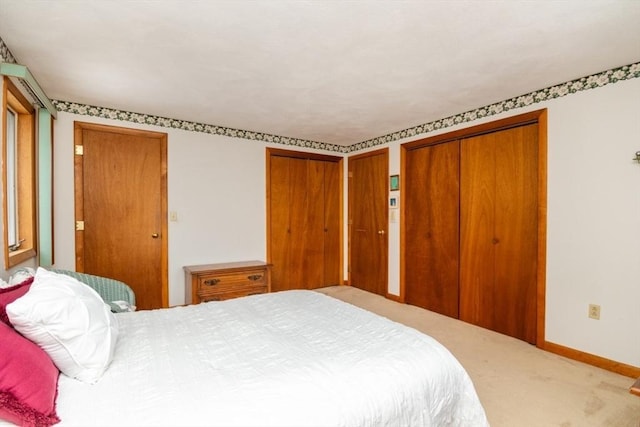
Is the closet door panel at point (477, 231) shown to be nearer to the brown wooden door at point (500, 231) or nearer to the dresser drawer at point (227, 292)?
the brown wooden door at point (500, 231)

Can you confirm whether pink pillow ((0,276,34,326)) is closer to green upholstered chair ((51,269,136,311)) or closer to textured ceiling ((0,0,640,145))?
green upholstered chair ((51,269,136,311))

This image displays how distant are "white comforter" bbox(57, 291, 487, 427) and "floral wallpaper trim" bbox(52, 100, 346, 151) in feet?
7.88

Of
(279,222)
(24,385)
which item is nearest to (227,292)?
→ (279,222)

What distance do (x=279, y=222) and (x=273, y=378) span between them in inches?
133

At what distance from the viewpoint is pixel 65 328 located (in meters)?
1.15

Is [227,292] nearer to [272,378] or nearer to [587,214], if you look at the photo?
[272,378]

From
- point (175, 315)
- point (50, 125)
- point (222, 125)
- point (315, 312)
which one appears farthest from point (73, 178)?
point (315, 312)

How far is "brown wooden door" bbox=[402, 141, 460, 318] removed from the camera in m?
3.63

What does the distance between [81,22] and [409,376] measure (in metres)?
2.44

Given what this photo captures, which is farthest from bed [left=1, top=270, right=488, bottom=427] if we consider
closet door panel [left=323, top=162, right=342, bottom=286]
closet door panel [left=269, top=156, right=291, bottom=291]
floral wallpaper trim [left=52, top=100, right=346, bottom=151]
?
closet door panel [left=323, top=162, right=342, bottom=286]

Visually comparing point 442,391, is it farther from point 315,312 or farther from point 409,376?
point 315,312

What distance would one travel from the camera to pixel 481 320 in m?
3.35

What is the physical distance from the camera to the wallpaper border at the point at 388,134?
2.41m

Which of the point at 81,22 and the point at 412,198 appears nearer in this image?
the point at 81,22
